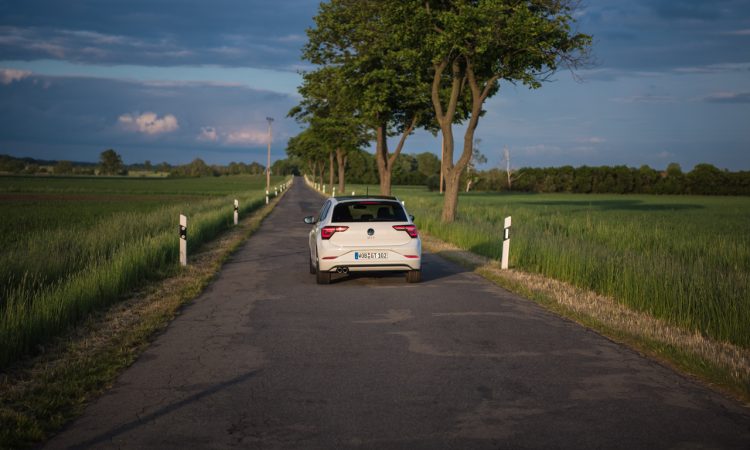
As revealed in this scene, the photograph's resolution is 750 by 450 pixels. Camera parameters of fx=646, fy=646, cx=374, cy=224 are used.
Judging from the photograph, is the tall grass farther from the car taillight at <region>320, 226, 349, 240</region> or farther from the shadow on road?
the shadow on road

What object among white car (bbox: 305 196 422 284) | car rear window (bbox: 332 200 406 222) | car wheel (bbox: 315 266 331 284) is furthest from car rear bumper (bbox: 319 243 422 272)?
car rear window (bbox: 332 200 406 222)

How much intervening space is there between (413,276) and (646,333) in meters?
4.84

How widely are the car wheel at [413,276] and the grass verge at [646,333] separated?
1533 mm

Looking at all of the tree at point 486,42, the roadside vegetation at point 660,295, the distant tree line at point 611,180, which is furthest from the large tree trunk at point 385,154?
the distant tree line at point 611,180

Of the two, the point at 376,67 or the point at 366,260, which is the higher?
the point at 376,67

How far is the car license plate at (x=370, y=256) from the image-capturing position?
37.1ft

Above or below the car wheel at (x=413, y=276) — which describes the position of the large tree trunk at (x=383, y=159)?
above

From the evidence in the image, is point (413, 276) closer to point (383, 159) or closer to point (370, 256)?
point (370, 256)

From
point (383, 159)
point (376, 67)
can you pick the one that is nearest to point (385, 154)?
point (383, 159)

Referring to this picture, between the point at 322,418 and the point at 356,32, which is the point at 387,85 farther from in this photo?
the point at 322,418

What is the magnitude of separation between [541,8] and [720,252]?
1199cm

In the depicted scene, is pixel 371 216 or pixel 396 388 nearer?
pixel 396 388

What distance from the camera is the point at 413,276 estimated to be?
1188 centimetres

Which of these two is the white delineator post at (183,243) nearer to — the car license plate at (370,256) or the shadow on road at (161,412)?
the car license plate at (370,256)
